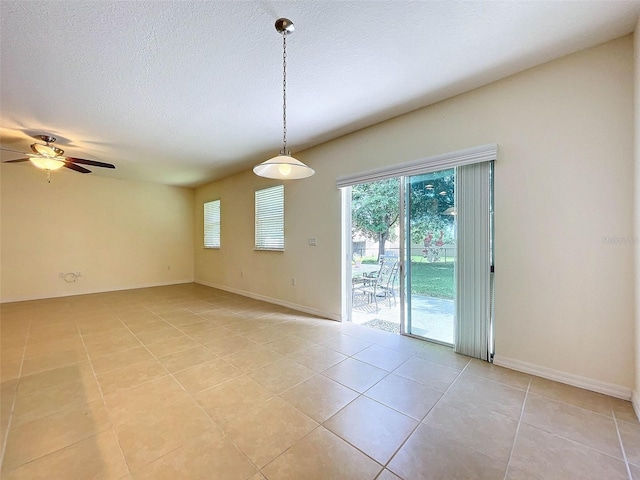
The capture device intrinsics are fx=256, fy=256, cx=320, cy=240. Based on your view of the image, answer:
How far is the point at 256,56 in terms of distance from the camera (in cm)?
206

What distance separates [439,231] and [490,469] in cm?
214

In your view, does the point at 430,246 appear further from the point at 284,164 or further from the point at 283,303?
the point at 283,303

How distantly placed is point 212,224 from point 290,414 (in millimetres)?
5795

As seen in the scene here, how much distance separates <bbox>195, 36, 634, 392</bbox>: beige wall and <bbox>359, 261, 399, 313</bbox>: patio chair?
1.31m

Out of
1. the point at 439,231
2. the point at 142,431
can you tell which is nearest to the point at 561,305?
the point at 439,231

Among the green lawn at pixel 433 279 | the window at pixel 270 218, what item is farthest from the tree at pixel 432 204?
the window at pixel 270 218

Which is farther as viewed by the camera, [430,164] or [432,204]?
[432,204]

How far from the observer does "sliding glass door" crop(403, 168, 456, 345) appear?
289 cm

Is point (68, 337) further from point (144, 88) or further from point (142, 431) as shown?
point (144, 88)

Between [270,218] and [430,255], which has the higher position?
[270,218]

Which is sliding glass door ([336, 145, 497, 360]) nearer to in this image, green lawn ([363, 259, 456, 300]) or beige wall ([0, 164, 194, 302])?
green lawn ([363, 259, 456, 300])

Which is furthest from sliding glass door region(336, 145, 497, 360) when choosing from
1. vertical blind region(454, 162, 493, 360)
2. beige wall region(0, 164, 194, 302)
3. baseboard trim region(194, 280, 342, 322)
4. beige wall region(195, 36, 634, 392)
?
beige wall region(0, 164, 194, 302)

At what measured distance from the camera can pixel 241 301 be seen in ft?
16.6

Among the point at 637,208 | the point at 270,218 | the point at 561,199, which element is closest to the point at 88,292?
the point at 270,218
